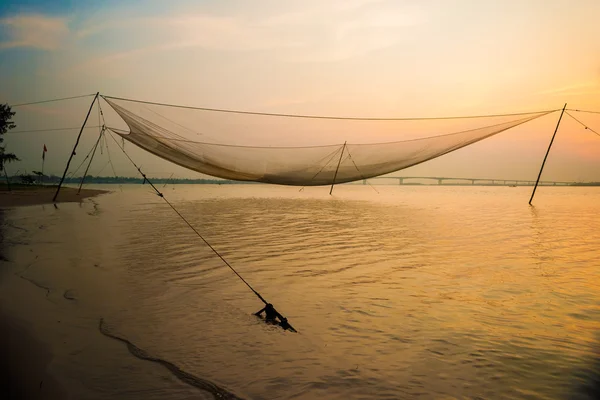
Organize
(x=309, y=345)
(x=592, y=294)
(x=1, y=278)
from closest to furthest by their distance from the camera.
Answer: (x=309, y=345)
(x=592, y=294)
(x=1, y=278)

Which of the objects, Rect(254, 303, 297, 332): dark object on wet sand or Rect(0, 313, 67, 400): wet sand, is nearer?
Rect(0, 313, 67, 400): wet sand

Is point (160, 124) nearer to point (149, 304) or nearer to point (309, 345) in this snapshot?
point (149, 304)

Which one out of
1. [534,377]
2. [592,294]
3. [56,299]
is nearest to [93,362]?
[56,299]

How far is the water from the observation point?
2.27 meters

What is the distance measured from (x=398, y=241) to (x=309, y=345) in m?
5.81

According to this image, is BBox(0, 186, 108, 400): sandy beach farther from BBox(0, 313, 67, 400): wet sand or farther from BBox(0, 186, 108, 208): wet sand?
BBox(0, 186, 108, 208): wet sand

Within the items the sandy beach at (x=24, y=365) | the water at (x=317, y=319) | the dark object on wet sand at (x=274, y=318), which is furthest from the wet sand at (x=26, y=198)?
the dark object on wet sand at (x=274, y=318)

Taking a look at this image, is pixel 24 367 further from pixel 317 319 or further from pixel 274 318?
pixel 317 319

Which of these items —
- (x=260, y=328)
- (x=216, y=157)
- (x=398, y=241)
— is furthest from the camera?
(x=216, y=157)

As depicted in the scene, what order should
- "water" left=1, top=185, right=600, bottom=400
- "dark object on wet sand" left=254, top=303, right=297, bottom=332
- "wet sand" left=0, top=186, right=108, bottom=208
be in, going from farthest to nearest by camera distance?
1. "wet sand" left=0, top=186, right=108, bottom=208
2. "dark object on wet sand" left=254, top=303, right=297, bottom=332
3. "water" left=1, top=185, right=600, bottom=400

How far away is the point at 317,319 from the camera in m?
3.40

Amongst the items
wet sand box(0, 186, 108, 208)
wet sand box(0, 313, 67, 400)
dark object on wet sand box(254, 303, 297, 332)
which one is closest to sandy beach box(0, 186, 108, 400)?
wet sand box(0, 313, 67, 400)

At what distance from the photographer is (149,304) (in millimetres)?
3762

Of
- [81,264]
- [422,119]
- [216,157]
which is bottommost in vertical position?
[81,264]
